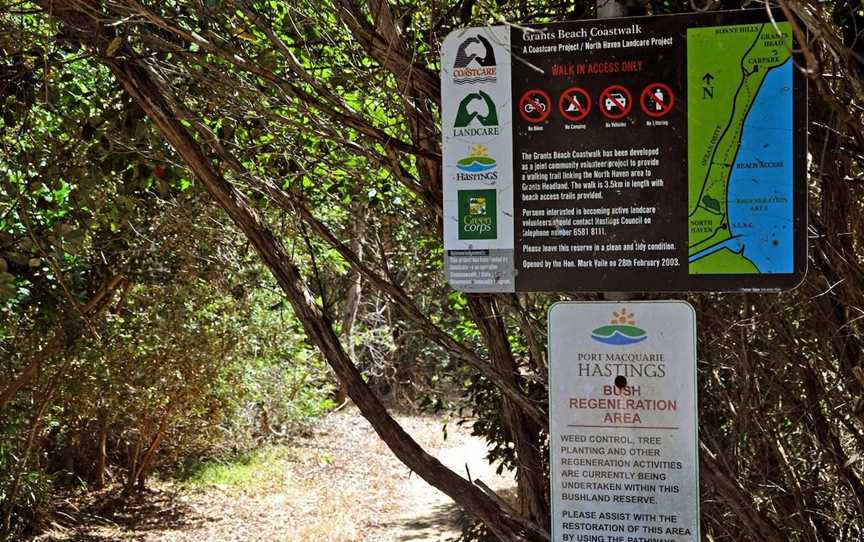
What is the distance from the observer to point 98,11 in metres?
3.44

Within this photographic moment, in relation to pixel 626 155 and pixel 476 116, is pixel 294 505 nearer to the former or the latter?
pixel 476 116

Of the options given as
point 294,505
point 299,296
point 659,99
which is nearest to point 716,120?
point 659,99

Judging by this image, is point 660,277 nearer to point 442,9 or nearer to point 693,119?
point 693,119

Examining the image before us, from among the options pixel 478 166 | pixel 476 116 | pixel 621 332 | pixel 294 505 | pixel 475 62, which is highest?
pixel 475 62

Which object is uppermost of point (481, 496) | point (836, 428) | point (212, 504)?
point (836, 428)

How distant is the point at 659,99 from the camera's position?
2516 millimetres

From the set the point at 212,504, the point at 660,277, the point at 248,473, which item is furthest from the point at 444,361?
the point at 248,473

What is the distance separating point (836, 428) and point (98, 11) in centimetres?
302

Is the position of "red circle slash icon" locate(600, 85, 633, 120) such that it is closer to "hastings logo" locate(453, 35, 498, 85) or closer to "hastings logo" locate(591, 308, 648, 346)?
"hastings logo" locate(453, 35, 498, 85)

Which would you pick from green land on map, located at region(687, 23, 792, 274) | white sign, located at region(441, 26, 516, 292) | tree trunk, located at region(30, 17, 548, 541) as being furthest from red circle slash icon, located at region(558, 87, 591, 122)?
tree trunk, located at region(30, 17, 548, 541)

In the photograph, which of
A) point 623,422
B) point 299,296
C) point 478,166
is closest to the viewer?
point 623,422

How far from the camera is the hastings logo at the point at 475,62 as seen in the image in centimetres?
265

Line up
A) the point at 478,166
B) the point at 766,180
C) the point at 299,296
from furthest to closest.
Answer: the point at 299,296 → the point at 478,166 → the point at 766,180

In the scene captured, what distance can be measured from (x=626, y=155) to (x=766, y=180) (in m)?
0.36
